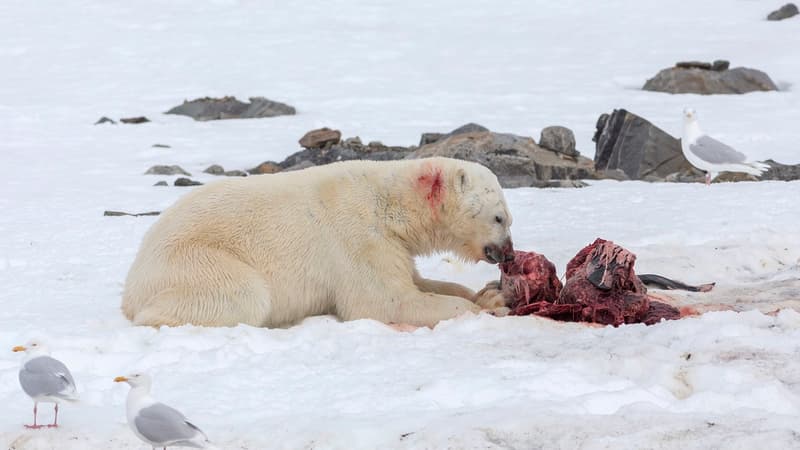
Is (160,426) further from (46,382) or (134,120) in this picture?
(134,120)

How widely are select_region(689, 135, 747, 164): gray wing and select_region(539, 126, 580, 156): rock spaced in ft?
7.27

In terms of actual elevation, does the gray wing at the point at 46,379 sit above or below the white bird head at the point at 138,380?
below

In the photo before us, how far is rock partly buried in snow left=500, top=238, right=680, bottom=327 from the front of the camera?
6328mm

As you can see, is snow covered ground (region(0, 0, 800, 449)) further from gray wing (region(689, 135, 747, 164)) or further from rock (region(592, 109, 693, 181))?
rock (region(592, 109, 693, 181))

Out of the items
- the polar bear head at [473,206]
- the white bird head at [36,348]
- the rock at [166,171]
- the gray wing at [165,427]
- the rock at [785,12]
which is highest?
the rock at [785,12]

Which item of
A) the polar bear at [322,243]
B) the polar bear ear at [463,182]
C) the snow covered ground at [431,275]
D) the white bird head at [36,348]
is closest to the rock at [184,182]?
the snow covered ground at [431,275]

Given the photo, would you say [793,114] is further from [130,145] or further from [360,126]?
[130,145]

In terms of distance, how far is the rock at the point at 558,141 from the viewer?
15.8 m

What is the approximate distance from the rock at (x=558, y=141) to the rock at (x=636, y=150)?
0.61m

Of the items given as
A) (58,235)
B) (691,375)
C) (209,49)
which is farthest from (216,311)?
(209,49)

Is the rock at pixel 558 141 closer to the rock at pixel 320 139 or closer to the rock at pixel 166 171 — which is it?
the rock at pixel 320 139

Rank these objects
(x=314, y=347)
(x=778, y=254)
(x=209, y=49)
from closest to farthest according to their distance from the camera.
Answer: (x=314, y=347) < (x=778, y=254) < (x=209, y=49)

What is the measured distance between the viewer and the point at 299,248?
22.1 ft

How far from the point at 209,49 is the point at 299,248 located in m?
25.8
